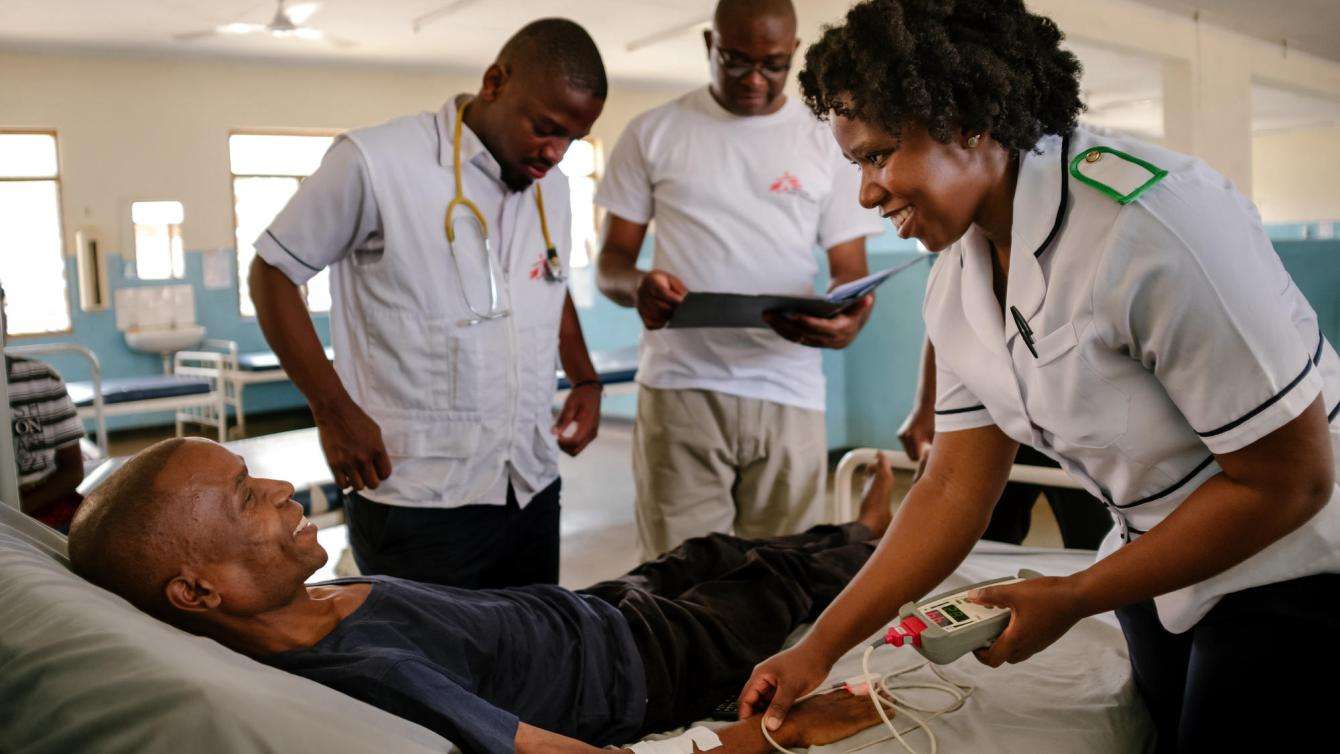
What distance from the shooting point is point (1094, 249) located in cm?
121

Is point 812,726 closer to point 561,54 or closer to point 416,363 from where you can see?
point 416,363

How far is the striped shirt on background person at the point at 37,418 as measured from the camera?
243cm

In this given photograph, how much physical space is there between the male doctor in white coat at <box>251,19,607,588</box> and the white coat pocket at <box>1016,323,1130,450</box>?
1086 millimetres

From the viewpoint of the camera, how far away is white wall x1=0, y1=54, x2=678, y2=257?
843cm

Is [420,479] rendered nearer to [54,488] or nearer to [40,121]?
[54,488]

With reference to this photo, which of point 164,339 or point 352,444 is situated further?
point 164,339

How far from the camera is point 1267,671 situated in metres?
1.28

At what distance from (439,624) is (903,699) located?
75cm

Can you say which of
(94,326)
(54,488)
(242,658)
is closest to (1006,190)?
(242,658)

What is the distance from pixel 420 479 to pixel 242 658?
0.76 m

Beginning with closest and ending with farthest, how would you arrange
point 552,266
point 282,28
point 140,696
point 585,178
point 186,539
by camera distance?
1. point 140,696
2. point 186,539
3. point 552,266
4. point 282,28
5. point 585,178

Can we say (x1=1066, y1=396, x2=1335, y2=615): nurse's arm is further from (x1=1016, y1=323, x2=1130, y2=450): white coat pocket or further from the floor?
the floor

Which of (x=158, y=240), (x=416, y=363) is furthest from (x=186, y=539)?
(x=158, y=240)

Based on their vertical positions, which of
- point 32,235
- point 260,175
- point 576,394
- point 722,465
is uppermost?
point 260,175
